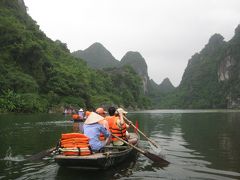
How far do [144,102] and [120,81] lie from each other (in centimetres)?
1418

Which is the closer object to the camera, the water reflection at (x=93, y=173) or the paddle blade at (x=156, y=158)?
the water reflection at (x=93, y=173)

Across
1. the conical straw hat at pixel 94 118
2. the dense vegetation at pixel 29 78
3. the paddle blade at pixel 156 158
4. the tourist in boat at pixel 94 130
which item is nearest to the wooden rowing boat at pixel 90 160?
the tourist in boat at pixel 94 130

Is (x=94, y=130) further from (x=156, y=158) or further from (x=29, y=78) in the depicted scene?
(x=29, y=78)

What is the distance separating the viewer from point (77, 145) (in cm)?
1018

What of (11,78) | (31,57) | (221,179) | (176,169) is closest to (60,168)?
(176,169)

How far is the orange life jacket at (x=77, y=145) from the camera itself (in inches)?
399

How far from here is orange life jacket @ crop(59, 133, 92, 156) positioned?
10141 millimetres

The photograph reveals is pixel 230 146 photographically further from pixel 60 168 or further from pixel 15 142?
pixel 15 142

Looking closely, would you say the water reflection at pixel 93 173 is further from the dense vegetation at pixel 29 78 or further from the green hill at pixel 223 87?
the green hill at pixel 223 87

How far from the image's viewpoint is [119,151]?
11.5 metres

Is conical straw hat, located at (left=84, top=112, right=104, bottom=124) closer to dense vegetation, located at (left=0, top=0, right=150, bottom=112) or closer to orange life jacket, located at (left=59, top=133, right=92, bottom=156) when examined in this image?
orange life jacket, located at (left=59, top=133, right=92, bottom=156)

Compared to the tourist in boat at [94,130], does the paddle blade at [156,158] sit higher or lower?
lower

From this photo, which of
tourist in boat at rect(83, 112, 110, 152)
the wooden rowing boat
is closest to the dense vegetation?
tourist in boat at rect(83, 112, 110, 152)

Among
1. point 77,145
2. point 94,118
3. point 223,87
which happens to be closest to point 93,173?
point 77,145
